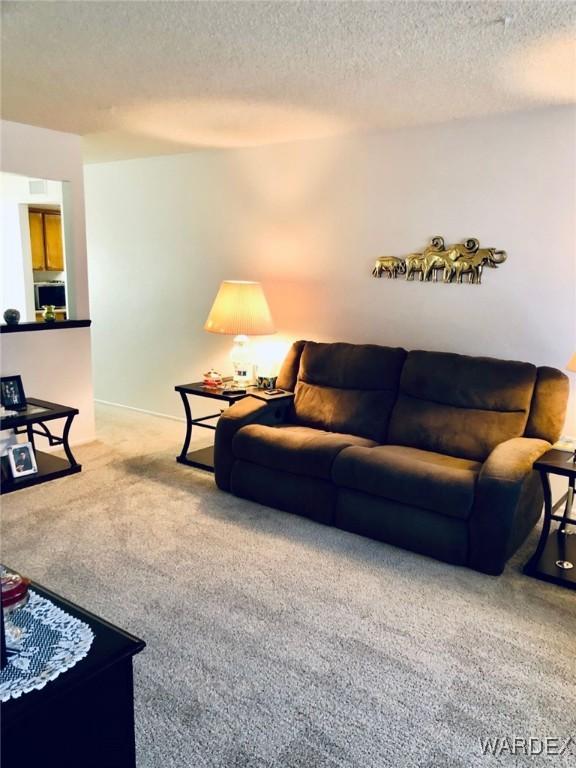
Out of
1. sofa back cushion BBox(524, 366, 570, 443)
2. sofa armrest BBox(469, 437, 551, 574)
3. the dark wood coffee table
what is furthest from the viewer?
sofa back cushion BBox(524, 366, 570, 443)

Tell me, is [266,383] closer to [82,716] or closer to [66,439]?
[66,439]

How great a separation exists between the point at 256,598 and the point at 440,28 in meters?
2.41

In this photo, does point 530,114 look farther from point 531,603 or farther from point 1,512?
point 1,512

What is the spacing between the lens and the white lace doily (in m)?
1.20

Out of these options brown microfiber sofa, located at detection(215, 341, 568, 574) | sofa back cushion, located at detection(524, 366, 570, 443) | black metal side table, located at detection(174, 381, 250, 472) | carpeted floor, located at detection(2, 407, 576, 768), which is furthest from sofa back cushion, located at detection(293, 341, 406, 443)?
sofa back cushion, located at detection(524, 366, 570, 443)

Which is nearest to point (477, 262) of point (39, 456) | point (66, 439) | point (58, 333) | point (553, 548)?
point (553, 548)

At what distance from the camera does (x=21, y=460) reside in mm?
3549

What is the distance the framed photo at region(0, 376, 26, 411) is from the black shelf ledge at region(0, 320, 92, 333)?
1.31 ft

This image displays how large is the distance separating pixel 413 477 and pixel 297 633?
1014mm

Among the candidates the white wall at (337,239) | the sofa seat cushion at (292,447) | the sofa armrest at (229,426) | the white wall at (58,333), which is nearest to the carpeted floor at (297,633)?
the sofa armrest at (229,426)

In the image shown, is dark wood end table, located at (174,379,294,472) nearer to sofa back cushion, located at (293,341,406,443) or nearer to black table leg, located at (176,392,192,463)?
black table leg, located at (176,392,192,463)

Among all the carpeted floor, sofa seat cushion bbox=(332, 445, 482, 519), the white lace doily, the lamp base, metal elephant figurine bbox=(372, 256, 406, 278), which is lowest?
the carpeted floor

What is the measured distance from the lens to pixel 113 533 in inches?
126

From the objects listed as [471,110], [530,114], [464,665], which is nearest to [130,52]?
[471,110]
